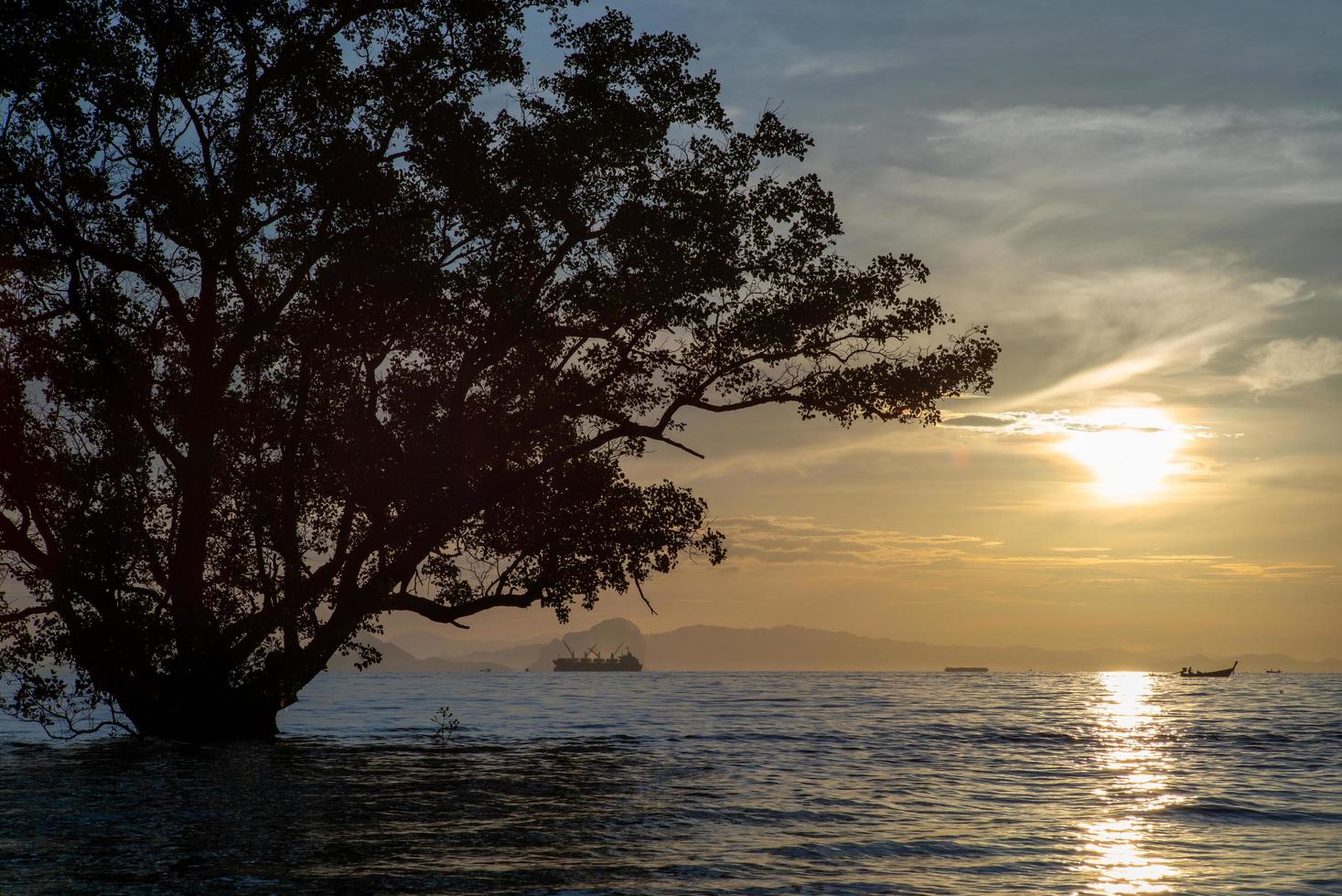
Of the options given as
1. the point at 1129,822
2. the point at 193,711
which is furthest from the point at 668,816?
the point at 193,711

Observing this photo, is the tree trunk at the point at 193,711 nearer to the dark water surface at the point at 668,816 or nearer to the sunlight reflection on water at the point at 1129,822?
the dark water surface at the point at 668,816

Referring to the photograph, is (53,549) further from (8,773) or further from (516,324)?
(516,324)

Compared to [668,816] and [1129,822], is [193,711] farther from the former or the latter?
[1129,822]

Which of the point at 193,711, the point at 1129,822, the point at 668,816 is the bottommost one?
the point at 1129,822

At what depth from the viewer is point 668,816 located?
19.0 metres

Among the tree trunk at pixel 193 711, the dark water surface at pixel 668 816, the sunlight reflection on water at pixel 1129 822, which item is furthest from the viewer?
the tree trunk at pixel 193 711

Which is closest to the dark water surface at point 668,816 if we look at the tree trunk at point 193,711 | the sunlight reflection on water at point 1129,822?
the sunlight reflection on water at point 1129,822

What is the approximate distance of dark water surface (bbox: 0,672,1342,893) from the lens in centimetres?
1369

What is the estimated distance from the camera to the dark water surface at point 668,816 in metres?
13.7

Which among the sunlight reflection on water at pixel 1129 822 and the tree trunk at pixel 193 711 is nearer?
the sunlight reflection on water at pixel 1129 822

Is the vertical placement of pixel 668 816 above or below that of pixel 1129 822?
above

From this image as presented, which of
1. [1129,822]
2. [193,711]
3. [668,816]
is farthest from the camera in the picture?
[193,711]

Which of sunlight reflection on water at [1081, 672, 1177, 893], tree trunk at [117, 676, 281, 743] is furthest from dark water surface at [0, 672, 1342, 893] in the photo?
tree trunk at [117, 676, 281, 743]

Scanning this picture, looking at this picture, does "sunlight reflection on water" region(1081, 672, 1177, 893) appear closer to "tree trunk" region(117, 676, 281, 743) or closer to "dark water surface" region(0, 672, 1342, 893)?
"dark water surface" region(0, 672, 1342, 893)
